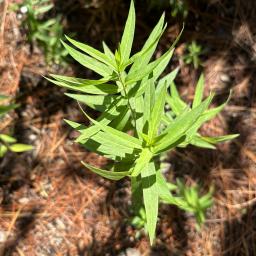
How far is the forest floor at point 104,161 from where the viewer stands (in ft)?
8.02

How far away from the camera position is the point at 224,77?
110 inches

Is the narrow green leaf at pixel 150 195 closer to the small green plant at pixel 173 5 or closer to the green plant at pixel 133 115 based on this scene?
the green plant at pixel 133 115

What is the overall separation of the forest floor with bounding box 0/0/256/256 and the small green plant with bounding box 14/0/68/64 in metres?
0.10

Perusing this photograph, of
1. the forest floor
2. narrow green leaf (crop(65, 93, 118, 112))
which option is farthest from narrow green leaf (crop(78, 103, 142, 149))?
the forest floor

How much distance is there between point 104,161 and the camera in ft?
8.45

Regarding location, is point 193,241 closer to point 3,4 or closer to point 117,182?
point 117,182

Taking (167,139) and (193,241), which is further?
(193,241)

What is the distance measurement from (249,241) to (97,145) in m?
1.30

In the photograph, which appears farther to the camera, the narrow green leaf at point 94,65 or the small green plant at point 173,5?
the small green plant at point 173,5

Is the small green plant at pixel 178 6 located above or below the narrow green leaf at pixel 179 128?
above

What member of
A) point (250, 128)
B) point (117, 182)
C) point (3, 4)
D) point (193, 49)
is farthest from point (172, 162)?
Answer: point (3, 4)

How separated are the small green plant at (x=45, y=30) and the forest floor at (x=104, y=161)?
0.32 feet

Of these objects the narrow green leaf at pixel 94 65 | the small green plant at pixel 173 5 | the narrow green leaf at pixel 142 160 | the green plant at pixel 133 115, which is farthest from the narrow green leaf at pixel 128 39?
the small green plant at pixel 173 5

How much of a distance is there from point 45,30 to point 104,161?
90cm
